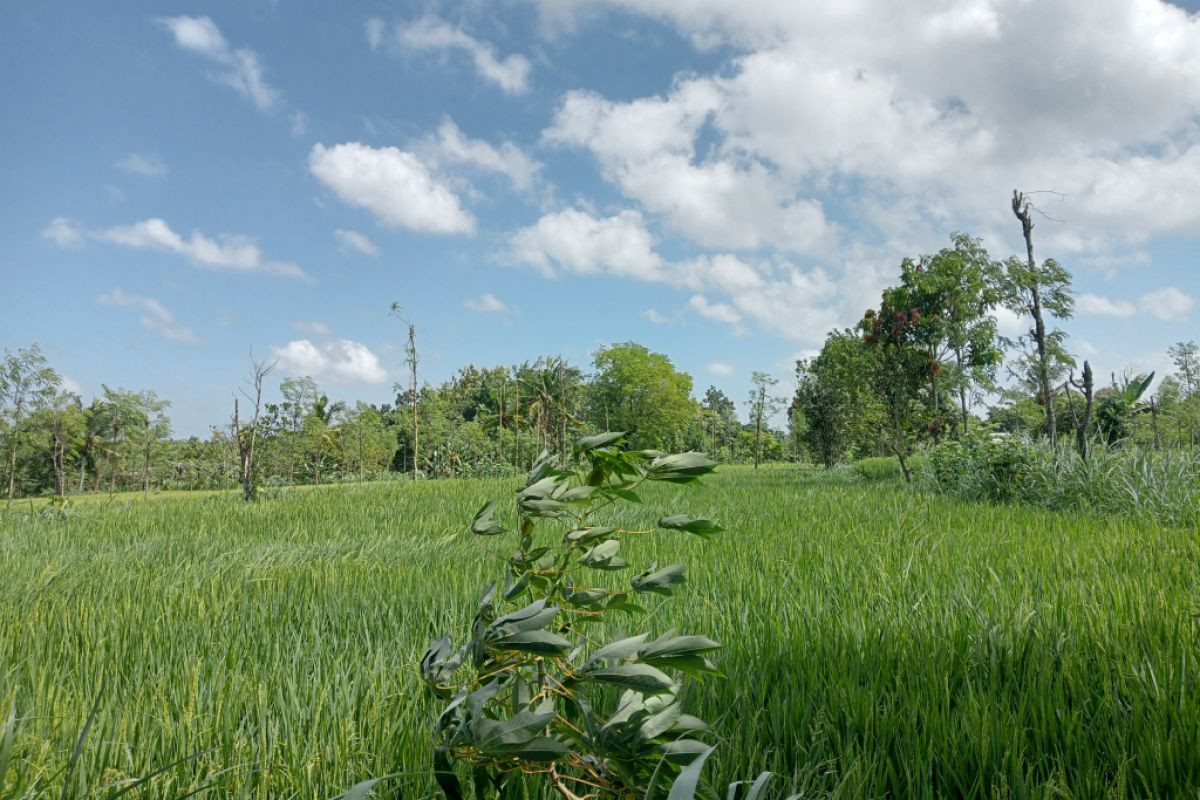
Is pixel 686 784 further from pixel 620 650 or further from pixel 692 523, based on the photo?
pixel 692 523

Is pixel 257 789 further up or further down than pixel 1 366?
further down

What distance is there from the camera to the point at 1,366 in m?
20.7

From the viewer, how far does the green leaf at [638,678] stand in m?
0.70

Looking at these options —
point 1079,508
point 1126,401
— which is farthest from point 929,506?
point 1126,401

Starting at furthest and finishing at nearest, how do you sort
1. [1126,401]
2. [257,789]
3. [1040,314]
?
[1126,401] → [1040,314] → [257,789]

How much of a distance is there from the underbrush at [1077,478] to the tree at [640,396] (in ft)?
94.3

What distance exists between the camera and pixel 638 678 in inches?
28.1

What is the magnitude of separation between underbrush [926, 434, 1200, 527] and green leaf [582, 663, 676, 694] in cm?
600

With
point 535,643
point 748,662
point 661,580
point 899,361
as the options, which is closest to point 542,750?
point 535,643

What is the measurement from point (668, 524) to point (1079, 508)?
6945 millimetres

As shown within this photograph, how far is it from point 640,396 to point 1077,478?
32.8 metres

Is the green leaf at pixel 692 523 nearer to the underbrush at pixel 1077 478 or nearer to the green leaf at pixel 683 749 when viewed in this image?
the green leaf at pixel 683 749

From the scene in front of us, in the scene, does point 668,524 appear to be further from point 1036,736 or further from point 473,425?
point 473,425

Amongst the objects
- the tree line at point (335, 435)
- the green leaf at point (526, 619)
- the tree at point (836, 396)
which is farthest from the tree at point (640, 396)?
the green leaf at point (526, 619)
